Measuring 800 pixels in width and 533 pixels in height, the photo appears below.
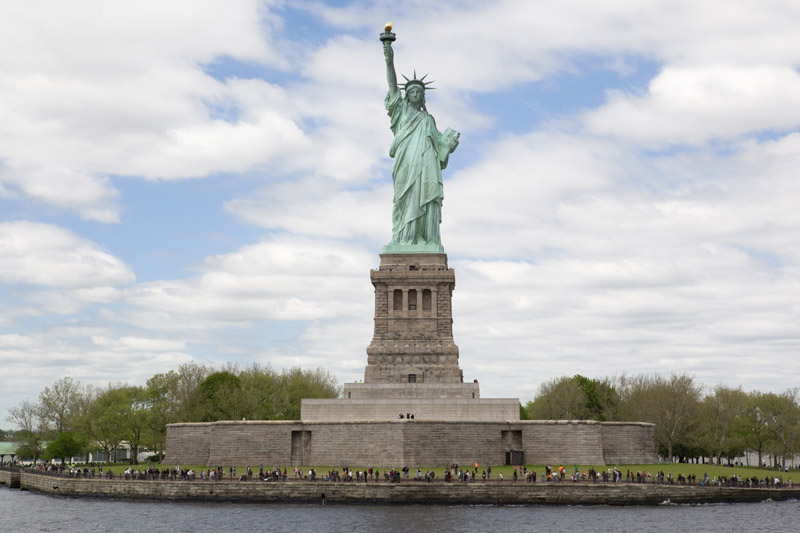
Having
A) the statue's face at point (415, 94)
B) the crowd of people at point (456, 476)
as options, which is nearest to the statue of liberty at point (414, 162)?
the statue's face at point (415, 94)

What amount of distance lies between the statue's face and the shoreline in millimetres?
29674

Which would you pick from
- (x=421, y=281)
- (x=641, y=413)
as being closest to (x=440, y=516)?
(x=421, y=281)

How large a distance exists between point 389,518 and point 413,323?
20.1 meters

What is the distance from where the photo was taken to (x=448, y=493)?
159 feet

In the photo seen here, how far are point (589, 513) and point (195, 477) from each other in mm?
22897

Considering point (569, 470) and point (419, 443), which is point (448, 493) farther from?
point (569, 470)

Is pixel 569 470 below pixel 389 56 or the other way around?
below

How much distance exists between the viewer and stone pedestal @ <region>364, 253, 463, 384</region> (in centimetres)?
6031

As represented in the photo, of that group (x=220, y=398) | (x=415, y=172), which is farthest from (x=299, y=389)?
(x=415, y=172)

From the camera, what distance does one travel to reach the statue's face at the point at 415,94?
6600 cm

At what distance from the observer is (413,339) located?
201ft

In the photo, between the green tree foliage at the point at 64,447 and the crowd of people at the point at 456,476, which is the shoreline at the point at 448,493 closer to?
the crowd of people at the point at 456,476

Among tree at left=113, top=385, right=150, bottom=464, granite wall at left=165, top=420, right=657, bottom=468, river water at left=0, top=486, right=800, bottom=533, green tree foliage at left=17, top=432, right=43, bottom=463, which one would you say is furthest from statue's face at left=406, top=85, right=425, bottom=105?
green tree foliage at left=17, top=432, right=43, bottom=463

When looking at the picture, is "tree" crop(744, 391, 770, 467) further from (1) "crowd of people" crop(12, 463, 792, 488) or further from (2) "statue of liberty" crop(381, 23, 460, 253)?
(2) "statue of liberty" crop(381, 23, 460, 253)
